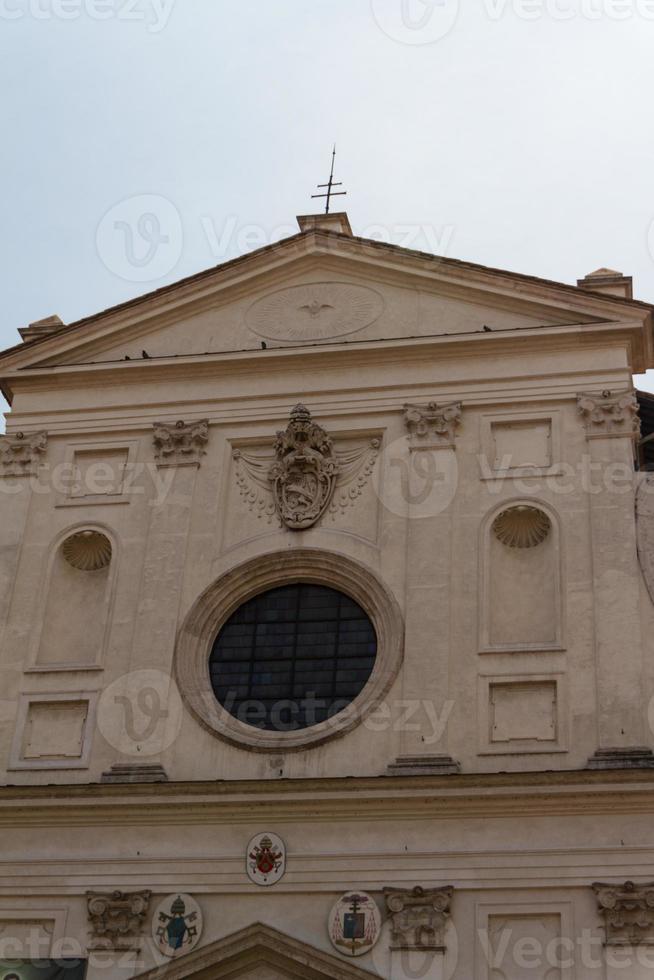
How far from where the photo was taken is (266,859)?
684 inches

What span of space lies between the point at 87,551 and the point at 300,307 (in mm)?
4287

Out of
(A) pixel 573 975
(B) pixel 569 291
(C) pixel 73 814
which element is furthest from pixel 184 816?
(B) pixel 569 291

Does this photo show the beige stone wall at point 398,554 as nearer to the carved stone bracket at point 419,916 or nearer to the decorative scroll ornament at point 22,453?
the decorative scroll ornament at point 22,453

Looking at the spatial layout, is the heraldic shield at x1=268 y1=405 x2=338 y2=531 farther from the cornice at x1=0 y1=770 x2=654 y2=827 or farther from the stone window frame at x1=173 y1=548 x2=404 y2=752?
the cornice at x1=0 y1=770 x2=654 y2=827

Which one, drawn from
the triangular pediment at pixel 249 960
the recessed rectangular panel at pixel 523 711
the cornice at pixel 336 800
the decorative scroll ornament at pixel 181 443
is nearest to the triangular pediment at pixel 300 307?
the decorative scroll ornament at pixel 181 443

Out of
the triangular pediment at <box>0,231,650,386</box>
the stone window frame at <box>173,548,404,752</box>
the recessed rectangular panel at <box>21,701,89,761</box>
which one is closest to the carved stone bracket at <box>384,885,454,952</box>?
the stone window frame at <box>173,548,404,752</box>

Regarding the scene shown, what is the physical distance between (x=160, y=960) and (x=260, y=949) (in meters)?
1.06

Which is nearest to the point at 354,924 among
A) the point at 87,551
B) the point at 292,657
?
the point at 292,657

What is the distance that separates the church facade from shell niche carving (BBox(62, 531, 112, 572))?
0.04 meters

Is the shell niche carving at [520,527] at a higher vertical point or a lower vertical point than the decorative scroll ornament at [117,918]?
higher

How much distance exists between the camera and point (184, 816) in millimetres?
17766

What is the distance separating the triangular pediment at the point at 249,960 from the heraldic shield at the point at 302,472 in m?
5.00

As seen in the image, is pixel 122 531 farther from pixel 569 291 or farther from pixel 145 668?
pixel 569 291

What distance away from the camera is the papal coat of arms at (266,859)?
56.7 feet
